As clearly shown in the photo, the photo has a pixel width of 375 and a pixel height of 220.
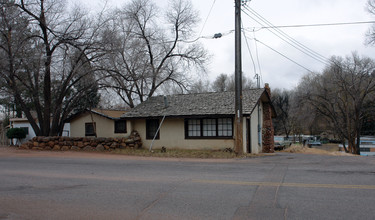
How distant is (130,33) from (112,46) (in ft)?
30.3

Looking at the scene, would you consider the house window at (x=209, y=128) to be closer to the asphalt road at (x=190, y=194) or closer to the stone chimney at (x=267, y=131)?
the stone chimney at (x=267, y=131)

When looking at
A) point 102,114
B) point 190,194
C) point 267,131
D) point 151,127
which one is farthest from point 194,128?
point 190,194

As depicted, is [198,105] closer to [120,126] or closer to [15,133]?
[120,126]

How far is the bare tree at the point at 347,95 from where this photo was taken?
33312 mm

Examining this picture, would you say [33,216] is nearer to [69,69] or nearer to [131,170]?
[131,170]

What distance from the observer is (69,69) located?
22.7m

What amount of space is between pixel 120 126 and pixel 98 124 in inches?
76.8

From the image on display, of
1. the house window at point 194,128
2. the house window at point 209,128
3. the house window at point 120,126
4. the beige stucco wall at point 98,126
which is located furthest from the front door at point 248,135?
the house window at point 120,126

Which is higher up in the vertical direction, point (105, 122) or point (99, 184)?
point (105, 122)

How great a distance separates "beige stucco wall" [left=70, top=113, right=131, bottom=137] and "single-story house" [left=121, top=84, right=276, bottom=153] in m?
1.66

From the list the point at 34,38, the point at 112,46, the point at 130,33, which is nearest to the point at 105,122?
the point at 112,46

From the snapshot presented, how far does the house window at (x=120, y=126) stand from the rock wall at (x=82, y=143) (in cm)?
188

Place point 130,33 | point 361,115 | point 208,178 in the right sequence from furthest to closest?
point 361,115 → point 130,33 → point 208,178

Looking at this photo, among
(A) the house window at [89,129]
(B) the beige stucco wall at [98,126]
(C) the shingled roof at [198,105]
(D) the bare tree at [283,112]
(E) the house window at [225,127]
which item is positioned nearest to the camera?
(C) the shingled roof at [198,105]
